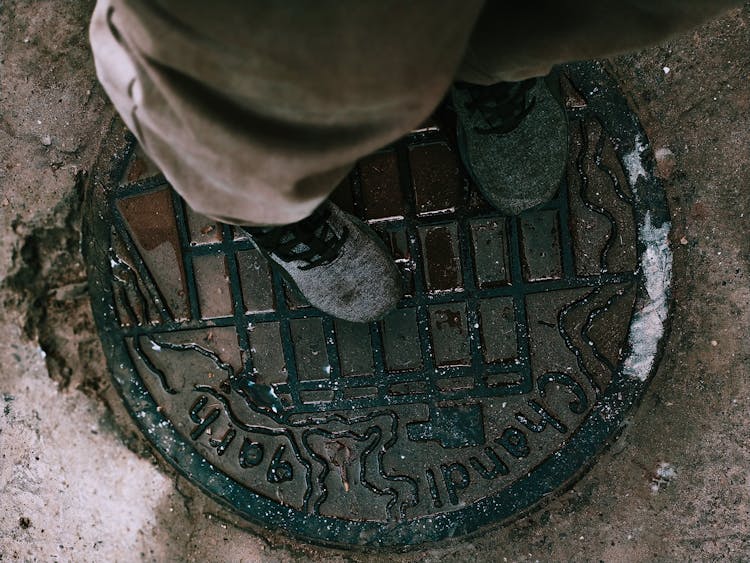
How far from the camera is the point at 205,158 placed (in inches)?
30.0

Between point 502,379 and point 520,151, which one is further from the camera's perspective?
point 502,379

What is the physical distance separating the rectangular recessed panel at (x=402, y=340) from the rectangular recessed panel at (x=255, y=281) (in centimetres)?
30

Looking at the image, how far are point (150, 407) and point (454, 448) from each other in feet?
2.62

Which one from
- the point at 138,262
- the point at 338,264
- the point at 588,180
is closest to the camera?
the point at 338,264

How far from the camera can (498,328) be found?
144 centimetres

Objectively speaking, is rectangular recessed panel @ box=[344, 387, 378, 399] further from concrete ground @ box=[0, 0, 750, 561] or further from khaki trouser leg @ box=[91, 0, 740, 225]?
khaki trouser leg @ box=[91, 0, 740, 225]

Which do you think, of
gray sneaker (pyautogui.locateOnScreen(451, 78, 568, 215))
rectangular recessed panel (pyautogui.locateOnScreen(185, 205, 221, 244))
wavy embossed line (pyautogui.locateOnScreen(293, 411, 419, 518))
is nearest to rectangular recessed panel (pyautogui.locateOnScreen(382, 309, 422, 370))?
wavy embossed line (pyautogui.locateOnScreen(293, 411, 419, 518))

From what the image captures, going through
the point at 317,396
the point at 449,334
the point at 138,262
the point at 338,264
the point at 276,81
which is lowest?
the point at 317,396

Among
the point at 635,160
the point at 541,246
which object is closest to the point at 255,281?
the point at 541,246

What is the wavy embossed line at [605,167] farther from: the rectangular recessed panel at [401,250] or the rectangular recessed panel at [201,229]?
the rectangular recessed panel at [201,229]

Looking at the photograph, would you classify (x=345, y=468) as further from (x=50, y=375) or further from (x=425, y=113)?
(x=425, y=113)

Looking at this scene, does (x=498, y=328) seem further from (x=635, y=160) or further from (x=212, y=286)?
(x=212, y=286)

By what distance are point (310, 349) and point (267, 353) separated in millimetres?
113

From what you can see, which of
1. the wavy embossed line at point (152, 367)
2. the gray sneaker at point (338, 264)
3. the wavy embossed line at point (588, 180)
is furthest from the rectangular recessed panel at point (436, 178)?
the wavy embossed line at point (152, 367)
